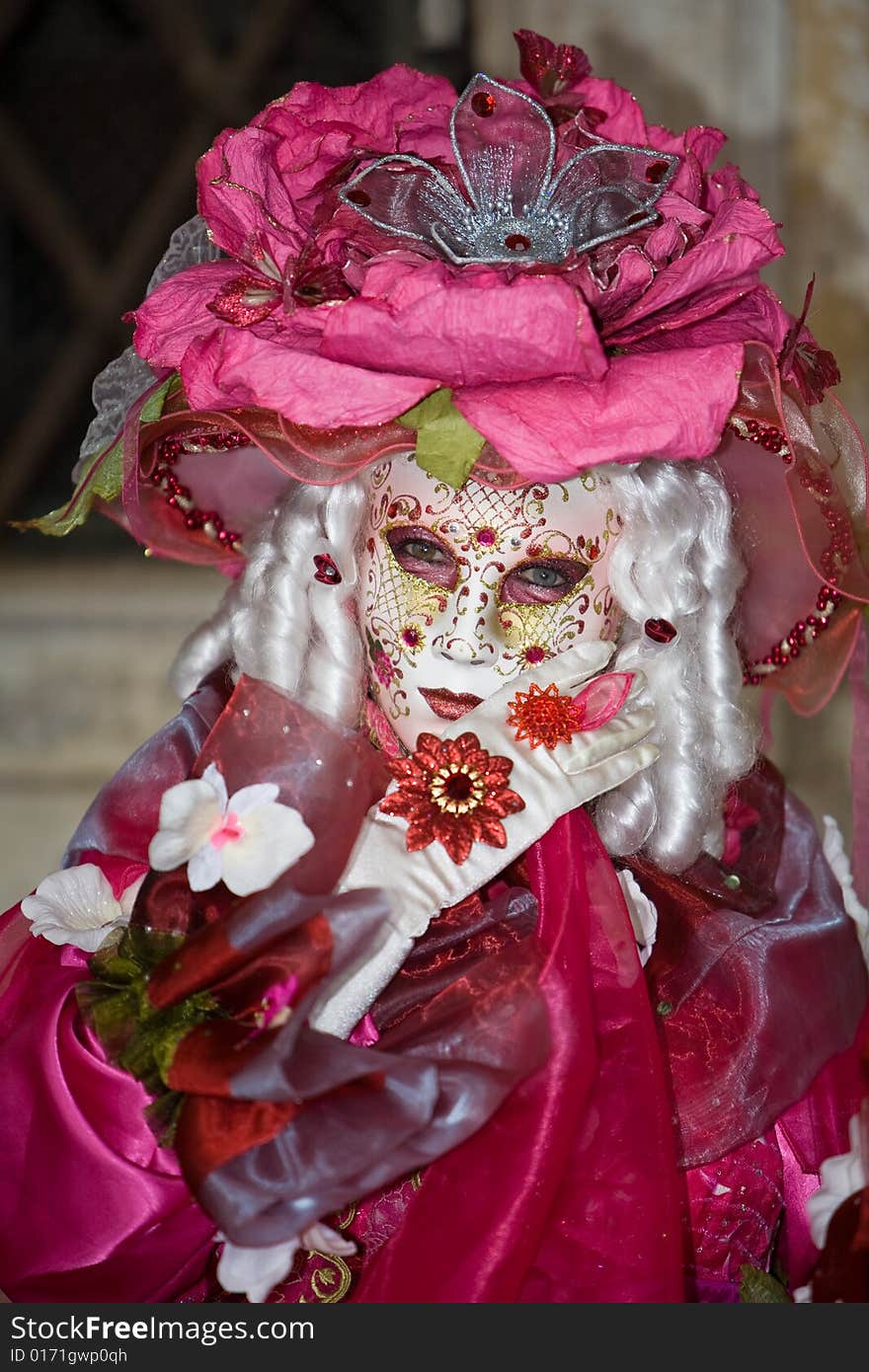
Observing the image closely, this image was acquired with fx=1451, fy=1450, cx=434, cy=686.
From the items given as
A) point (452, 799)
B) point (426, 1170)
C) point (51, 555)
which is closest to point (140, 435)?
point (452, 799)

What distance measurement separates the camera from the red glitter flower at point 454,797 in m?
1.05

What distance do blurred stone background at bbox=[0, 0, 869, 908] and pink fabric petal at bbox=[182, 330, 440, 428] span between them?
48.9 inches

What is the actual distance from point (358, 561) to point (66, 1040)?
437 millimetres

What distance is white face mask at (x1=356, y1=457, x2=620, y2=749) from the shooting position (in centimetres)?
109

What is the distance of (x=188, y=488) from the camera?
4.29 ft

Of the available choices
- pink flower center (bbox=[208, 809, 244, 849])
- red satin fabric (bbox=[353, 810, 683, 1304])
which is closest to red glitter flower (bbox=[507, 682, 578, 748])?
red satin fabric (bbox=[353, 810, 683, 1304])

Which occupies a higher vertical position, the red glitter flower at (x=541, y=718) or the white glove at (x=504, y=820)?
the red glitter flower at (x=541, y=718)

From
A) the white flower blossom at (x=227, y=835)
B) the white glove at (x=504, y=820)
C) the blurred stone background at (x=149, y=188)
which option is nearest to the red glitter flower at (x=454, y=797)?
the white glove at (x=504, y=820)

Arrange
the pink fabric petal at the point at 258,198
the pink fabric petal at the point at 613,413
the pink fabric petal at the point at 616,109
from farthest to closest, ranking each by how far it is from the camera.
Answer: the pink fabric petal at the point at 616,109, the pink fabric petal at the point at 258,198, the pink fabric petal at the point at 613,413

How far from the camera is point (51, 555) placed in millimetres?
2514

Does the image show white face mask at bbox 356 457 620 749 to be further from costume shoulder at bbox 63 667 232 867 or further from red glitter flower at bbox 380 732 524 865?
costume shoulder at bbox 63 667 232 867

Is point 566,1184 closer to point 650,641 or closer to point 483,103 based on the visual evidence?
point 650,641

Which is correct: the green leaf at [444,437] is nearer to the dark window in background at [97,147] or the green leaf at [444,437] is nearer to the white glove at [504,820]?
the white glove at [504,820]

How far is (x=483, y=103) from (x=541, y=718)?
448 millimetres
